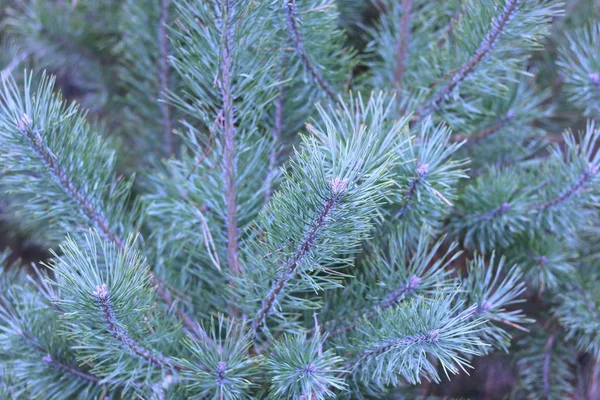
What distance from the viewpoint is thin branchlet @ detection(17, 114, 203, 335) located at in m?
0.48

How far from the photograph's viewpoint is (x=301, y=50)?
555 millimetres

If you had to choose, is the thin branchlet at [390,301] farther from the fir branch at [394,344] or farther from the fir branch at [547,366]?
the fir branch at [547,366]

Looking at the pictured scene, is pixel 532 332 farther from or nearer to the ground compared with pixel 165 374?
nearer to the ground

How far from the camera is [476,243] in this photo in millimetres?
646

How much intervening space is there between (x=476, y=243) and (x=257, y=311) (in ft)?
0.94

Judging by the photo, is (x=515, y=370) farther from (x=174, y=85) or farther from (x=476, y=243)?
(x=174, y=85)

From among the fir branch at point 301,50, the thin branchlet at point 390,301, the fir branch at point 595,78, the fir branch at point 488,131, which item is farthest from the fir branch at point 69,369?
the fir branch at point 595,78

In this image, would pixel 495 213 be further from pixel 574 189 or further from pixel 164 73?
pixel 164 73

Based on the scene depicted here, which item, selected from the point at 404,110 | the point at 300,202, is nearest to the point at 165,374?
the point at 300,202

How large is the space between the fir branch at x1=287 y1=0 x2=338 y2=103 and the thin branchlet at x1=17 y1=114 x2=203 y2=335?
0.82 feet

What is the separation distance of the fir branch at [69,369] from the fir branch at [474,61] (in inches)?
16.8

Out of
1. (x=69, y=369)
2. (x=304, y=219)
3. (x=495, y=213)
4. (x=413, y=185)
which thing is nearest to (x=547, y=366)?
(x=495, y=213)

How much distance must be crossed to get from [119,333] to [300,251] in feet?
0.54

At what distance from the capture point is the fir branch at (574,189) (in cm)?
56
